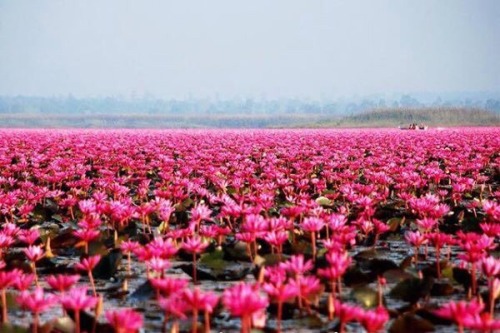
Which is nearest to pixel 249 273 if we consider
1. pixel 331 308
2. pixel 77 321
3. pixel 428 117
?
pixel 331 308

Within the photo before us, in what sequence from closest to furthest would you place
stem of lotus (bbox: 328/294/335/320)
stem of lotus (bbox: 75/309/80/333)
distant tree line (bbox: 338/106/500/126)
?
1. stem of lotus (bbox: 75/309/80/333)
2. stem of lotus (bbox: 328/294/335/320)
3. distant tree line (bbox: 338/106/500/126)

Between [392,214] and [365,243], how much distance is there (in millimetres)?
1184

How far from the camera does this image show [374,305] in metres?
3.54

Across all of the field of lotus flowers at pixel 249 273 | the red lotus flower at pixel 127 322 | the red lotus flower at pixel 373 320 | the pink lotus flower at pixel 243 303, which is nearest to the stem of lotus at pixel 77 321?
the field of lotus flowers at pixel 249 273

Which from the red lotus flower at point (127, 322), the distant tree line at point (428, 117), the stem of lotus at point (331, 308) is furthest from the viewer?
the distant tree line at point (428, 117)

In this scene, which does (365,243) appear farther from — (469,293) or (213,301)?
(213,301)

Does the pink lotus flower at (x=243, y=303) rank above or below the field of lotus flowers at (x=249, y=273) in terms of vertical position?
above

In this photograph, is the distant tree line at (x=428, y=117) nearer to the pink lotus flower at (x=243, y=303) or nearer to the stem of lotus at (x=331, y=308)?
the stem of lotus at (x=331, y=308)

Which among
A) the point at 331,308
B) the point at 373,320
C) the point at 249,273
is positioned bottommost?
the point at 249,273

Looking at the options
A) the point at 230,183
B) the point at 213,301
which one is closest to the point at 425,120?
the point at 230,183

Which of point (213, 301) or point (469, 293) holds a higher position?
point (213, 301)

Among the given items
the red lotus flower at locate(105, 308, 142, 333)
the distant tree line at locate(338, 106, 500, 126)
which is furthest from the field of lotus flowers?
the distant tree line at locate(338, 106, 500, 126)

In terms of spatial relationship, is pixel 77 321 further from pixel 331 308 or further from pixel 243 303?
pixel 331 308

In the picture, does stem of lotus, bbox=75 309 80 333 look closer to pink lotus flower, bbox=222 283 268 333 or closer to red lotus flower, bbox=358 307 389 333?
pink lotus flower, bbox=222 283 268 333
